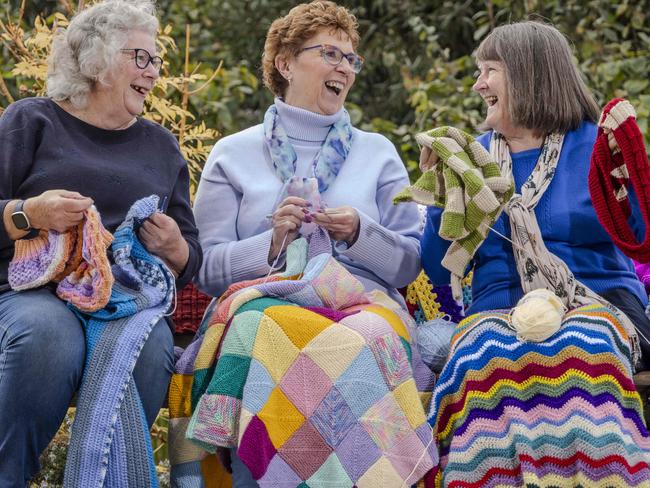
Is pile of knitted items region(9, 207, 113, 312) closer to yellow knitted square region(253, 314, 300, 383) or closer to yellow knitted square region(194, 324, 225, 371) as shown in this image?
yellow knitted square region(194, 324, 225, 371)

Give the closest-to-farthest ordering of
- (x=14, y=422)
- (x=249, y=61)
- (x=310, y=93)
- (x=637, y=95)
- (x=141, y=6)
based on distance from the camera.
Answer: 1. (x=14, y=422)
2. (x=141, y=6)
3. (x=310, y=93)
4. (x=637, y=95)
5. (x=249, y=61)

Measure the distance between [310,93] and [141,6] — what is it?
694 mm

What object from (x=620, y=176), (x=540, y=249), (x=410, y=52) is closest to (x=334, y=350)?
(x=540, y=249)

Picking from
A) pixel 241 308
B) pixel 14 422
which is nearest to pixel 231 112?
pixel 241 308

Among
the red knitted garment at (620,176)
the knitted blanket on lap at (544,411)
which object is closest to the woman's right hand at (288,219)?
the knitted blanket on lap at (544,411)

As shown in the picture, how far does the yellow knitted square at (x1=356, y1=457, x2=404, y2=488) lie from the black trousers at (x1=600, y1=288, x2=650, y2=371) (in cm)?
90

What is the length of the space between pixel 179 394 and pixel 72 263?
531 mm

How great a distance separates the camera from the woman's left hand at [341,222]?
3.76 meters

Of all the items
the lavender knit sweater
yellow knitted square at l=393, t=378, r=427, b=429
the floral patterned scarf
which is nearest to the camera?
yellow knitted square at l=393, t=378, r=427, b=429

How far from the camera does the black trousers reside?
355 cm

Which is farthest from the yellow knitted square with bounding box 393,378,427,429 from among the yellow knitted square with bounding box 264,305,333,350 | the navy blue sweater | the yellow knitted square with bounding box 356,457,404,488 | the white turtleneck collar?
the white turtleneck collar

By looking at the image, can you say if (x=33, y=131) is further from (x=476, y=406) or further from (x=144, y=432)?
(x=476, y=406)

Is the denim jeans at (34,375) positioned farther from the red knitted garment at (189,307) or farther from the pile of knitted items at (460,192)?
the pile of knitted items at (460,192)

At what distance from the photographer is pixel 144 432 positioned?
3.26 meters
